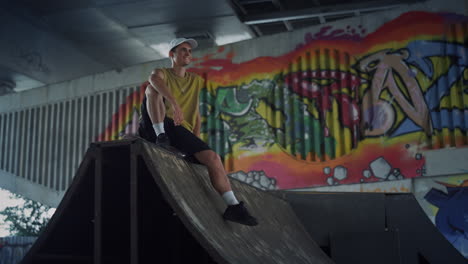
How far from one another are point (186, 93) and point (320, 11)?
1166 centimetres

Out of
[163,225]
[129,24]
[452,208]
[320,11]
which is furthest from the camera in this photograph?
[129,24]

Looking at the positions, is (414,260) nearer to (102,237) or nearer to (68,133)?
(102,237)

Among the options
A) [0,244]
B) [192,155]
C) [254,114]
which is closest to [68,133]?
[0,244]

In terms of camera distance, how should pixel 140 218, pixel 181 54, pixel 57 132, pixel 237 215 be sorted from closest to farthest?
pixel 140 218, pixel 237 215, pixel 181 54, pixel 57 132

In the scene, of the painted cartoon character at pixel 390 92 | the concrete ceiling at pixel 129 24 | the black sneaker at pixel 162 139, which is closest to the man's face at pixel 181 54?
the black sneaker at pixel 162 139

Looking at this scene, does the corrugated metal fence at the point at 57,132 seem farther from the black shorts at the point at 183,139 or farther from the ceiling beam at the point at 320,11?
the black shorts at the point at 183,139

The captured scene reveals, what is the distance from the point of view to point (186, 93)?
17.8ft

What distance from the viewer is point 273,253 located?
15.9ft

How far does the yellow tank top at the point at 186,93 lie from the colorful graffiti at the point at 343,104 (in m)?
8.16

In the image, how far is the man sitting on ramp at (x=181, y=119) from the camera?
4.68 meters

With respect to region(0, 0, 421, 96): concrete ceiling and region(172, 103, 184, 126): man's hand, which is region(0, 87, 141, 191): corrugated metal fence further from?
region(172, 103, 184, 126): man's hand

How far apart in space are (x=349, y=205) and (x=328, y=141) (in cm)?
665

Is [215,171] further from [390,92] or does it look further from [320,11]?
[320,11]

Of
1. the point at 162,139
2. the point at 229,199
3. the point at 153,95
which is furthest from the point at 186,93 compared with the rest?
the point at 229,199
